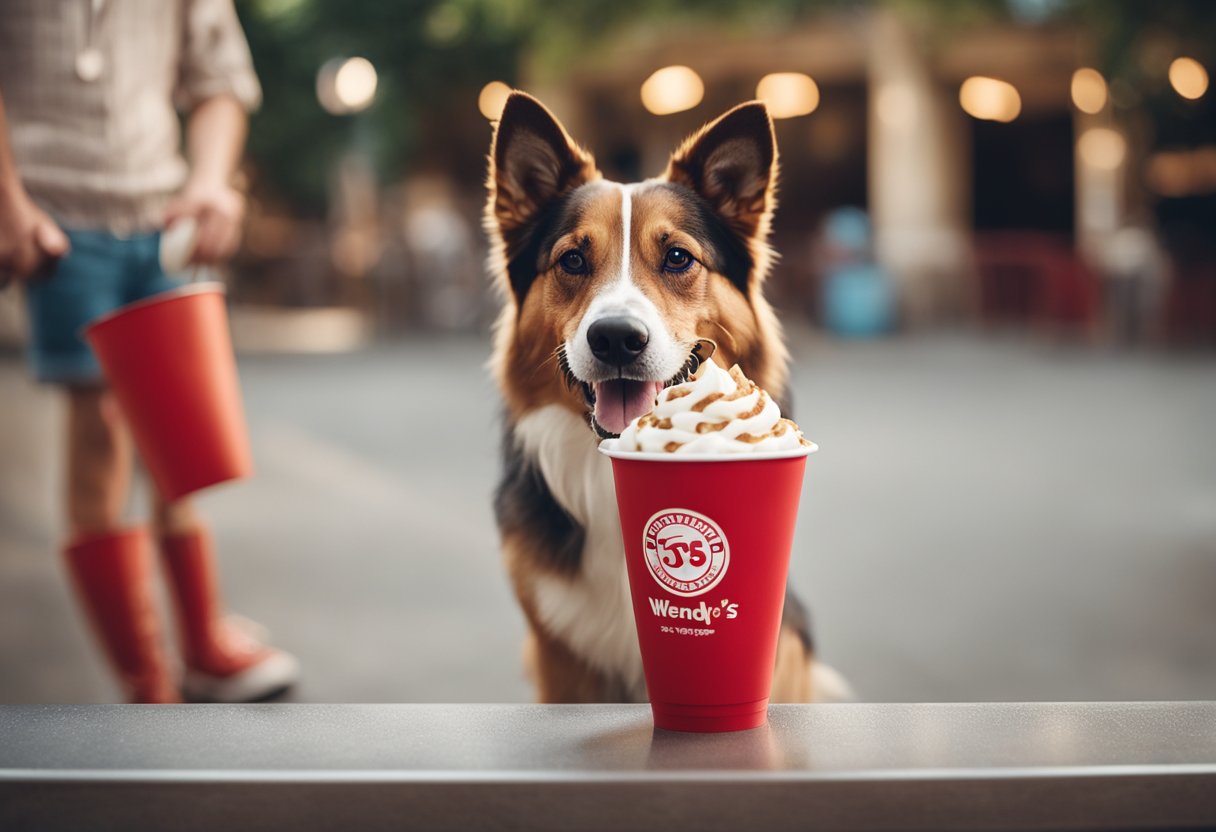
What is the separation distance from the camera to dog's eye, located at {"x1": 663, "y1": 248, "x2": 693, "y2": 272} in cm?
203

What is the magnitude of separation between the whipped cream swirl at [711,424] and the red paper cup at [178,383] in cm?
127

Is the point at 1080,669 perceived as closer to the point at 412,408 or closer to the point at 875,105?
the point at 412,408

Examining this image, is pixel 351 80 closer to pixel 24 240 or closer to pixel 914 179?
pixel 914 179

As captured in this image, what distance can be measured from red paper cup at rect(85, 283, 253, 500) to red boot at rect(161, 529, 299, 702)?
57 centimetres

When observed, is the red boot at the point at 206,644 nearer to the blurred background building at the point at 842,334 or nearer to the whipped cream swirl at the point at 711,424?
the blurred background building at the point at 842,334

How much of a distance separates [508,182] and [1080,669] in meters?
2.65

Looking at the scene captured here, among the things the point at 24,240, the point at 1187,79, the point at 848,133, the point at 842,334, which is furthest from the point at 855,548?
the point at 848,133

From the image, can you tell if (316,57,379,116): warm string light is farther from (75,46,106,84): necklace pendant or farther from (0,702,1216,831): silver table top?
(0,702,1216,831): silver table top

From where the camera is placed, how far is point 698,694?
5.19 feet

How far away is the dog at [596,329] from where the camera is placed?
1969 millimetres

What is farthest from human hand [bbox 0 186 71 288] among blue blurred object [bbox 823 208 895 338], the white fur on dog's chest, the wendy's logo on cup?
blue blurred object [bbox 823 208 895 338]

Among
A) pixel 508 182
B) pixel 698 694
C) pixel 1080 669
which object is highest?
pixel 508 182

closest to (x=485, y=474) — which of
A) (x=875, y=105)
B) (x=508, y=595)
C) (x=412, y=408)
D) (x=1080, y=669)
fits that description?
(x=508, y=595)

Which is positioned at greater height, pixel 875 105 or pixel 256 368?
pixel 875 105
